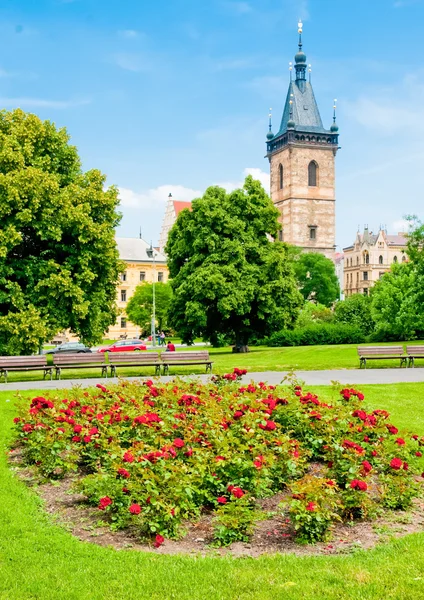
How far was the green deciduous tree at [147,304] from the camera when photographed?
67.2 m

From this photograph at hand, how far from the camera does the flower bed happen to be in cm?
630

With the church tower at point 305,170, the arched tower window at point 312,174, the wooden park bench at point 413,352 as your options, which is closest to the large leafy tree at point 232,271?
the wooden park bench at point 413,352

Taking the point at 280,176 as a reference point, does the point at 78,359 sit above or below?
below

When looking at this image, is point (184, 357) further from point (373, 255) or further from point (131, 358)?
point (373, 255)

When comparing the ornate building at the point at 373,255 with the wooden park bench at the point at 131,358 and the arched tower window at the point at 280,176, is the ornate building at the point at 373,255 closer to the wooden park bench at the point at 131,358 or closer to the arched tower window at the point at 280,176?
the arched tower window at the point at 280,176

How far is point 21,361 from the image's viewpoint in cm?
2014

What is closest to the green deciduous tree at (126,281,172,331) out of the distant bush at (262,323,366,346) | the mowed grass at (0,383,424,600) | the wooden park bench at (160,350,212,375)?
the distant bush at (262,323,366,346)

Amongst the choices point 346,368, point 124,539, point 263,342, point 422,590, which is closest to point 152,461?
point 124,539

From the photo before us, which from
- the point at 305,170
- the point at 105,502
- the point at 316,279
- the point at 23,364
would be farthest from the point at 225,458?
the point at 305,170

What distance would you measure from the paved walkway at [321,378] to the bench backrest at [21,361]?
65cm

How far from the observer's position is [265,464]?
7094 mm

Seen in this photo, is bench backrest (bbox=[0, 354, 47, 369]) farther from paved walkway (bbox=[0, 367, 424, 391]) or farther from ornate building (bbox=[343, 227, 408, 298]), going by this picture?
ornate building (bbox=[343, 227, 408, 298])

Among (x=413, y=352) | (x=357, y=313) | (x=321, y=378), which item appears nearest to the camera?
(x=321, y=378)

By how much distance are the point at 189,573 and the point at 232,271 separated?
95.7 feet
